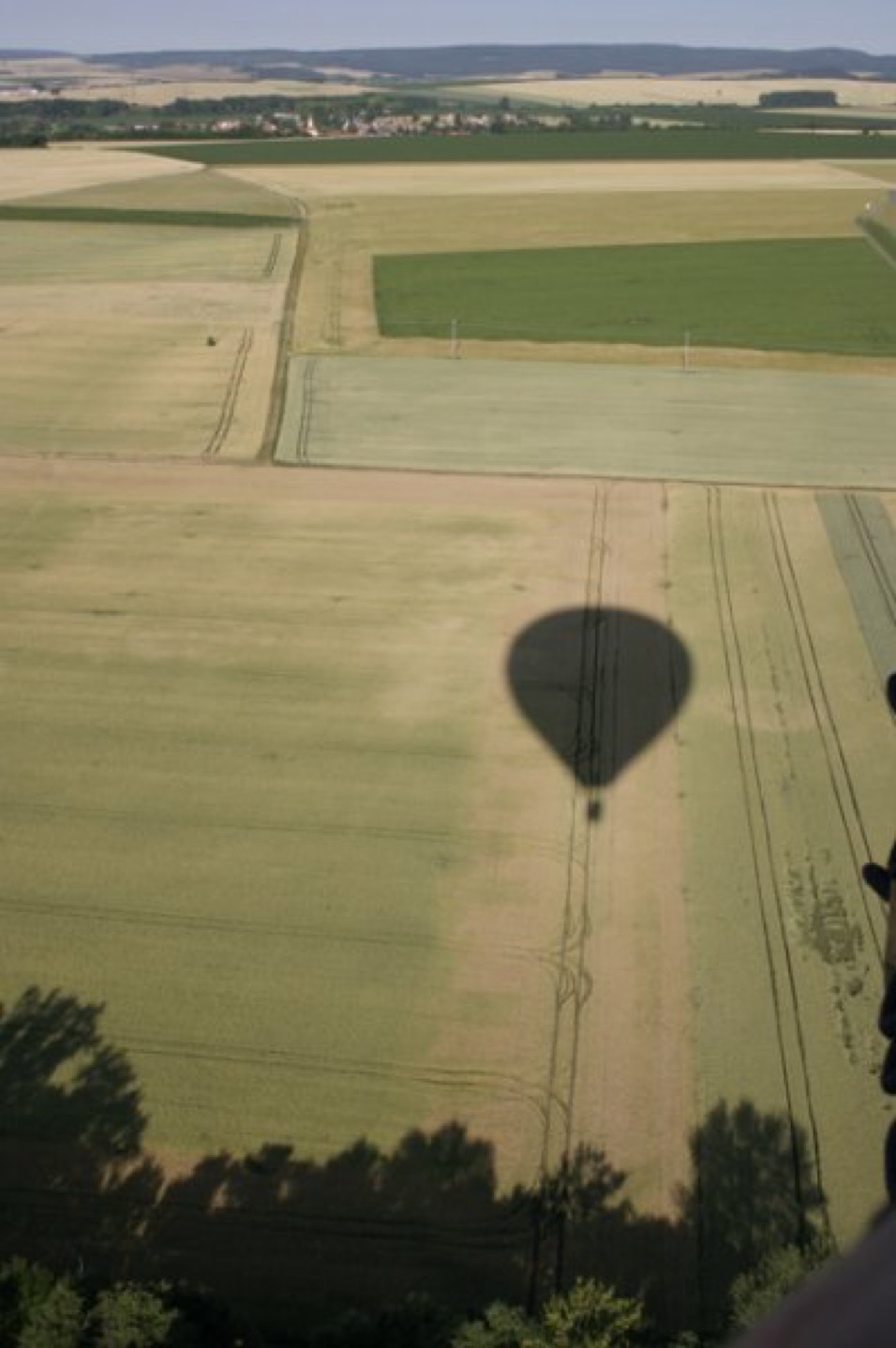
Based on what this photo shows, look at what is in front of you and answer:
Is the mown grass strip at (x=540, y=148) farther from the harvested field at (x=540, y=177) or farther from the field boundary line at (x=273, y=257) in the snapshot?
the field boundary line at (x=273, y=257)

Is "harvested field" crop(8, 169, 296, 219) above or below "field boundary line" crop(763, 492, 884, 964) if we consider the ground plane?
above

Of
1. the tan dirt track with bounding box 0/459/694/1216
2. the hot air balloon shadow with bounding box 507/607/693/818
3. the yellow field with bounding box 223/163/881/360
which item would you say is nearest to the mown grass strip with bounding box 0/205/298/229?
the yellow field with bounding box 223/163/881/360

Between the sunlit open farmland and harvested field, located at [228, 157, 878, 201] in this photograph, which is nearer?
the sunlit open farmland

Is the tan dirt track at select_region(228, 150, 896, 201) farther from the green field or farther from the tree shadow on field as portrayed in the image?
the tree shadow on field

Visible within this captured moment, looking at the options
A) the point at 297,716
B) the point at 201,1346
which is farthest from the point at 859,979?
the point at 297,716

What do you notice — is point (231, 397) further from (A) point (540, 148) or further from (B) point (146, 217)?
(A) point (540, 148)

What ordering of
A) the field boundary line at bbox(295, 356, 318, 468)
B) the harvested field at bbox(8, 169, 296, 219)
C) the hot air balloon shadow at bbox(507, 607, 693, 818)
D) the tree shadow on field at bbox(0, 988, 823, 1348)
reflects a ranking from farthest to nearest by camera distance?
the harvested field at bbox(8, 169, 296, 219)
the field boundary line at bbox(295, 356, 318, 468)
the hot air balloon shadow at bbox(507, 607, 693, 818)
the tree shadow on field at bbox(0, 988, 823, 1348)

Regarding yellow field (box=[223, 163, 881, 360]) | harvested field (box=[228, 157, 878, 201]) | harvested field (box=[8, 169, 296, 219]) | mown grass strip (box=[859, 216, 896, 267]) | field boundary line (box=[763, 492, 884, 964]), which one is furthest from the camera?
harvested field (box=[228, 157, 878, 201])

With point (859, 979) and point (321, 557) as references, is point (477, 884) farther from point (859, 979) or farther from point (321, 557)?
point (321, 557)

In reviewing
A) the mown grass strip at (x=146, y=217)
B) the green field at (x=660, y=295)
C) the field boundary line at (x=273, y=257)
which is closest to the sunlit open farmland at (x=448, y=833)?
the green field at (x=660, y=295)
